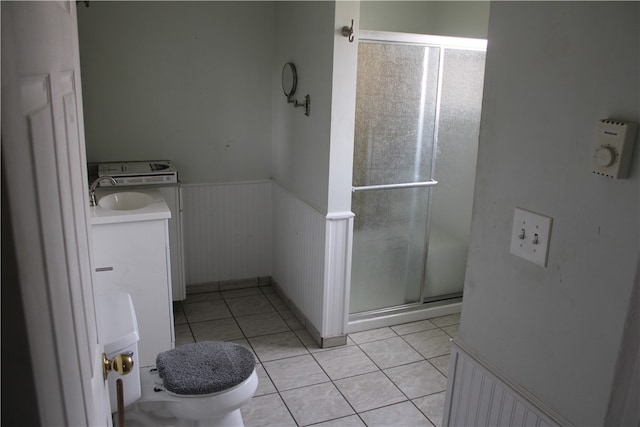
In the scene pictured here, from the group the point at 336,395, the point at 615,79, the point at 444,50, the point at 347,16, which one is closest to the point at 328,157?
the point at 347,16

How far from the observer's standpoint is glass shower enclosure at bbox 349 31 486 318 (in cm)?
291

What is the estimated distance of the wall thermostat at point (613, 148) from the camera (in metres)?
0.96

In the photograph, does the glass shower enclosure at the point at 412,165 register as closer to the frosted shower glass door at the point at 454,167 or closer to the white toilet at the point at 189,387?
the frosted shower glass door at the point at 454,167

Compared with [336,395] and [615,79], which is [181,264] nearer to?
[336,395]

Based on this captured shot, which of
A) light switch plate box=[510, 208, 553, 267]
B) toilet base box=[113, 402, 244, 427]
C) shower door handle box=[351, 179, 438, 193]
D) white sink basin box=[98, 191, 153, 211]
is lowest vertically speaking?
toilet base box=[113, 402, 244, 427]

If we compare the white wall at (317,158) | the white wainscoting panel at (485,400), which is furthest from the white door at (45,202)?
the white wall at (317,158)

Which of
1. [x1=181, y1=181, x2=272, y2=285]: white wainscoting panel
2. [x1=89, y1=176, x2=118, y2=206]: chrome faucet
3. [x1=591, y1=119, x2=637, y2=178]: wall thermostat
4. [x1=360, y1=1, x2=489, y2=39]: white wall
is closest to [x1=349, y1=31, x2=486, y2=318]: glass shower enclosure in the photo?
[x1=360, y1=1, x2=489, y2=39]: white wall

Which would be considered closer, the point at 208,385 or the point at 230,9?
the point at 208,385

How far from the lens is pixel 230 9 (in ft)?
11.2

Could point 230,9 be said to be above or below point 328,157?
above

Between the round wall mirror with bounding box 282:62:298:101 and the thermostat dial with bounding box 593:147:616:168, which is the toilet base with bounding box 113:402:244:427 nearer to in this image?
the thermostat dial with bounding box 593:147:616:168

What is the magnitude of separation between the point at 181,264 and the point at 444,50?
2159 millimetres

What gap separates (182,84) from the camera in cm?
342

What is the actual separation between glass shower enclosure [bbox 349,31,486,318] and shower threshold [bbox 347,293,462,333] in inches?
0.8
